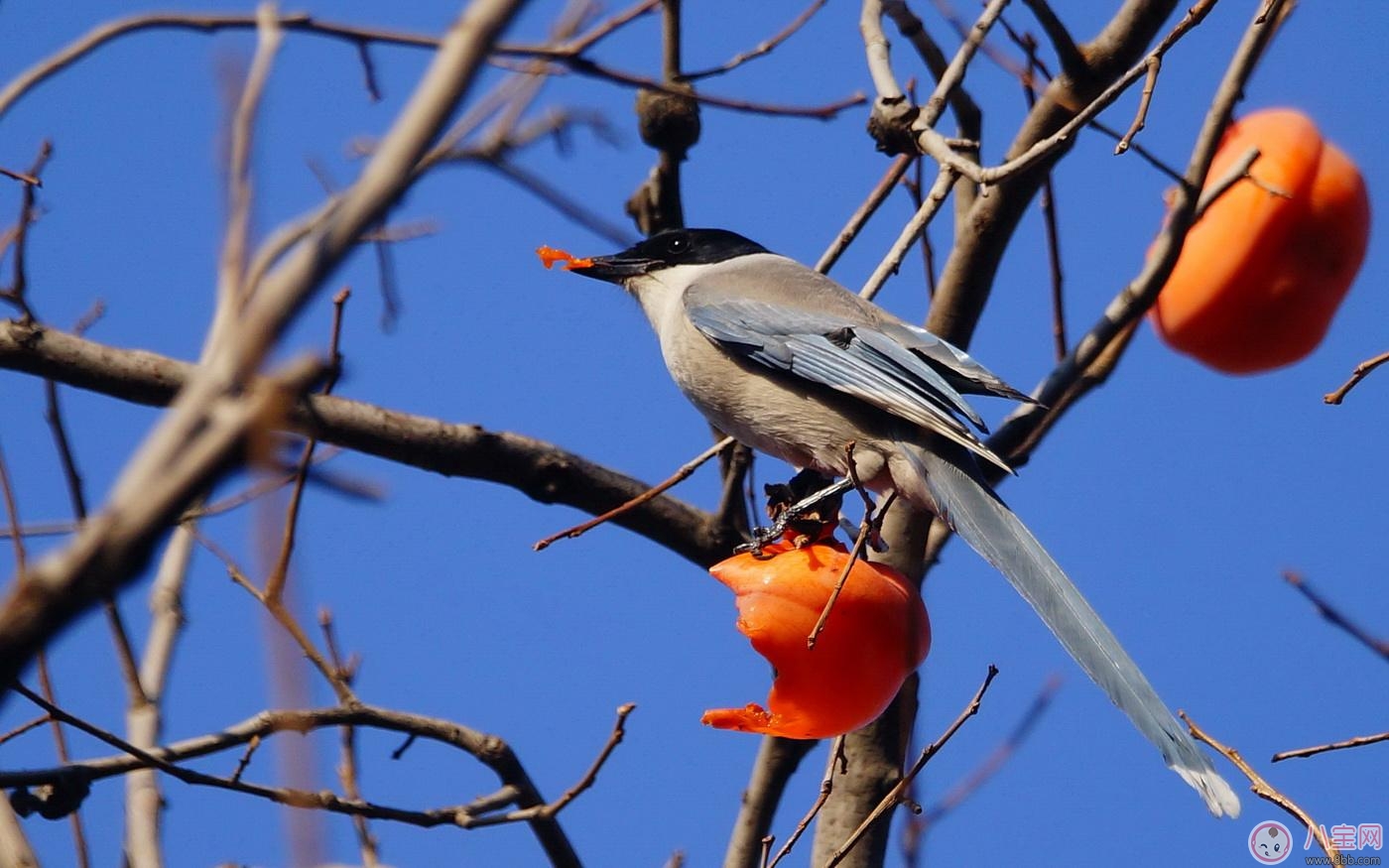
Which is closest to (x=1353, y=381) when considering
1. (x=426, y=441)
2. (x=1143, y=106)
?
(x=1143, y=106)

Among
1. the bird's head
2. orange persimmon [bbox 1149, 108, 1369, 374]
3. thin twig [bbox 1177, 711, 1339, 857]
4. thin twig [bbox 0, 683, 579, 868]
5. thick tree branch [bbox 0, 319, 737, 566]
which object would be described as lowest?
thin twig [bbox 1177, 711, 1339, 857]

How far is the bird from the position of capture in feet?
9.00

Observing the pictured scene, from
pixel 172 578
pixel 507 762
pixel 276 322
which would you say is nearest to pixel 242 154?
pixel 276 322

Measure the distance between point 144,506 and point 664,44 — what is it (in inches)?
128

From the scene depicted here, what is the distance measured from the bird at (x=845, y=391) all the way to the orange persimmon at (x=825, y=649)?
9.9 inches

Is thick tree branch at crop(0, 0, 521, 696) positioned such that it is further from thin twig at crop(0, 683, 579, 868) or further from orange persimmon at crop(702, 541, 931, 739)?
orange persimmon at crop(702, 541, 931, 739)

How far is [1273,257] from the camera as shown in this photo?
3547 millimetres

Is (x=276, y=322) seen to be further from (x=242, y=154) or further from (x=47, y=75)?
(x=47, y=75)

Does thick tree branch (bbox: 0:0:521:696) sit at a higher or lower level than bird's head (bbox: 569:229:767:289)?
lower

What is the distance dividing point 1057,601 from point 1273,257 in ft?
4.26

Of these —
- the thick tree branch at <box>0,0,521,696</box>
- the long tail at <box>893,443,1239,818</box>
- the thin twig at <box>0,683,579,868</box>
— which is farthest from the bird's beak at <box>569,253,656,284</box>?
the thick tree branch at <box>0,0,521,696</box>

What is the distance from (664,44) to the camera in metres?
3.78

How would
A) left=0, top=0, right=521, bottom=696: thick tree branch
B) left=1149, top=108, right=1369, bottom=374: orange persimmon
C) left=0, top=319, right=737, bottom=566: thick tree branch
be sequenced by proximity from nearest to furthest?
1. left=0, top=0, right=521, bottom=696: thick tree branch
2. left=0, top=319, right=737, bottom=566: thick tree branch
3. left=1149, top=108, right=1369, bottom=374: orange persimmon

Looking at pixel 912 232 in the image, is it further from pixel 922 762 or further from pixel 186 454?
pixel 186 454
